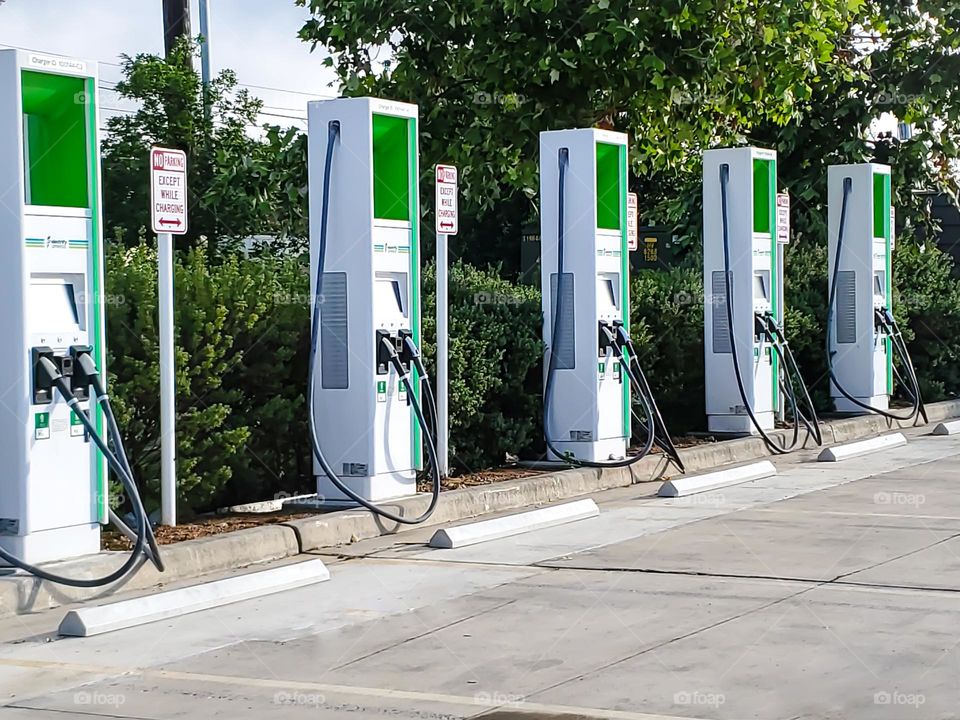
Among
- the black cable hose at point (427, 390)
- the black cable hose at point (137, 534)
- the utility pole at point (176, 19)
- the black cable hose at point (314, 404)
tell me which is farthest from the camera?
the utility pole at point (176, 19)

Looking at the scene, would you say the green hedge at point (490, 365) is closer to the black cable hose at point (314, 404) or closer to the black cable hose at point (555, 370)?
the black cable hose at point (555, 370)

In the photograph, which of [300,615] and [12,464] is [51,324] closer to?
[12,464]

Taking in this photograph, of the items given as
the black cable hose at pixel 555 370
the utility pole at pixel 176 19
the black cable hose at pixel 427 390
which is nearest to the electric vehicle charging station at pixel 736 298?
the black cable hose at pixel 555 370

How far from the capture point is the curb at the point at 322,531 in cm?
813

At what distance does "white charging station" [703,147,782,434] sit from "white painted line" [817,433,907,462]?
934mm

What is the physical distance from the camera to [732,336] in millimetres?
14703

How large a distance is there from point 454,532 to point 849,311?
932 centimetres

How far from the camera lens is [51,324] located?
836 centimetres

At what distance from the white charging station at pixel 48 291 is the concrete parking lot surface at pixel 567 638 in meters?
0.68

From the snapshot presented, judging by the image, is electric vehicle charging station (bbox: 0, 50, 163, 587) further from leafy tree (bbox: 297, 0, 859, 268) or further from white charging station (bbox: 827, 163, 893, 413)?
white charging station (bbox: 827, 163, 893, 413)

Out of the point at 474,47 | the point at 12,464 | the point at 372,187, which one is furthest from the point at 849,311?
the point at 12,464

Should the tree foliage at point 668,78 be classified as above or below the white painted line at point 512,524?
above

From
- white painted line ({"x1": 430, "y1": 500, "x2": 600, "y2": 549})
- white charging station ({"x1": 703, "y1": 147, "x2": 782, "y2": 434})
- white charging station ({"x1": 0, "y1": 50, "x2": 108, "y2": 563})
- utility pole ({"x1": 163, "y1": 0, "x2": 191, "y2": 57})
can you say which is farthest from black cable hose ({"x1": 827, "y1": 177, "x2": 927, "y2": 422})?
white charging station ({"x1": 0, "y1": 50, "x2": 108, "y2": 563})

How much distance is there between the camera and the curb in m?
8.13
